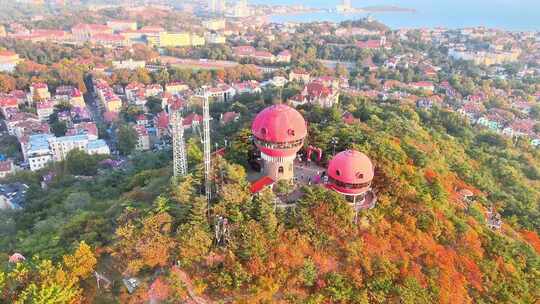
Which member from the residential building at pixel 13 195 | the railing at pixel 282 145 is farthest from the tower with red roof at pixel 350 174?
the residential building at pixel 13 195

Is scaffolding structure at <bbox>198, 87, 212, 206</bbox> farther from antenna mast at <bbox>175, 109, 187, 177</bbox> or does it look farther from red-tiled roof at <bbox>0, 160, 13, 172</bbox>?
red-tiled roof at <bbox>0, 160, 13, 172</bbox>

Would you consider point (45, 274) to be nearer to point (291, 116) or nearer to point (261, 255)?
point (261, 255)

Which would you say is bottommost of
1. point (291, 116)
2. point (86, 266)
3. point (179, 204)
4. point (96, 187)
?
point (96, 187)

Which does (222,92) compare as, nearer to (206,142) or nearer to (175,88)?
(175,88)

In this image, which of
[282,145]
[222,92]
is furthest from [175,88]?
[282,145]

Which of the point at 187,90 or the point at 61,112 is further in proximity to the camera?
the point at 187,90

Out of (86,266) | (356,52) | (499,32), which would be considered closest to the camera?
(86,266)

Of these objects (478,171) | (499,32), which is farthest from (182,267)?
(499,32)

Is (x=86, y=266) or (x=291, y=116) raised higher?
(x=291, y=116)

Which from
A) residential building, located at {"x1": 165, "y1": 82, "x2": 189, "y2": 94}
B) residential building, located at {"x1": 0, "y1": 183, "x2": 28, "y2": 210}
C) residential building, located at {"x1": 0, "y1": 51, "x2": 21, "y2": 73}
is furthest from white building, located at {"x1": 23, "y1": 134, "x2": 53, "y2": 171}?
residential building, located at {"x1": 0, "y1": 51, "x2": 21, "y2": 73}
